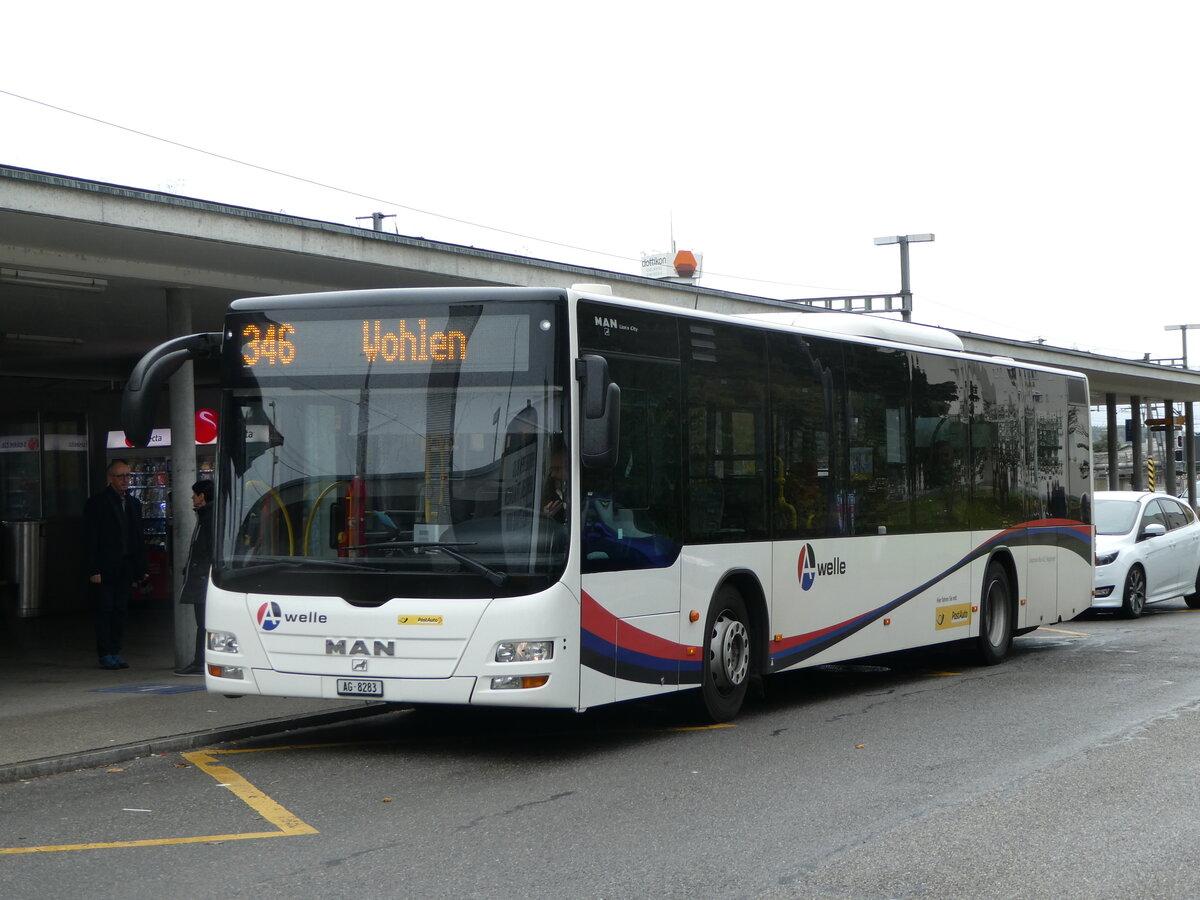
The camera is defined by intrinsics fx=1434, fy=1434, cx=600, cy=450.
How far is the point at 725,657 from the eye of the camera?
10.5 metres

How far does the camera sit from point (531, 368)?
883cm

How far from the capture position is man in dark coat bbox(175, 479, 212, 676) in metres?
12.8

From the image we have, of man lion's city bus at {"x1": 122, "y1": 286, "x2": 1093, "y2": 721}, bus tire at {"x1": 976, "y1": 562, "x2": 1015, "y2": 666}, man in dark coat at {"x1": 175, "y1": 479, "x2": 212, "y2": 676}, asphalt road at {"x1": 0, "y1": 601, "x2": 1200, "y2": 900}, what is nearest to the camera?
asphalt road at {"x1": 0, "y1": 601, "x2": 1200, "y2": 900}

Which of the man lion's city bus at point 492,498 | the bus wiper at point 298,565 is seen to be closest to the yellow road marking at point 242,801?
the man lion's city bus at point 492,498

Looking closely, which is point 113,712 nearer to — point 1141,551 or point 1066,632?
point 1066,632

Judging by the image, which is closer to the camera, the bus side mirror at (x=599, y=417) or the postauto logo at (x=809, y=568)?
the bus side mirror at (x=599, y=417)

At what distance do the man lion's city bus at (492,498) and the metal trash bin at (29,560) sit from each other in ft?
42.8

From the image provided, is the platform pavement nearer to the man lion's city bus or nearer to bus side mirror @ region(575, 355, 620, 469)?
the man lion's city bus

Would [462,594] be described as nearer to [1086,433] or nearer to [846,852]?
[846,852]

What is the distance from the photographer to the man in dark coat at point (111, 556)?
13.6 m

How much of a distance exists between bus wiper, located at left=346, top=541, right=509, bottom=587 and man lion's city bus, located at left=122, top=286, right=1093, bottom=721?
14mm

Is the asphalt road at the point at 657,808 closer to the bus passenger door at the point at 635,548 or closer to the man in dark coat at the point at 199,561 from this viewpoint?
the bus passenger door at the point at 635,548

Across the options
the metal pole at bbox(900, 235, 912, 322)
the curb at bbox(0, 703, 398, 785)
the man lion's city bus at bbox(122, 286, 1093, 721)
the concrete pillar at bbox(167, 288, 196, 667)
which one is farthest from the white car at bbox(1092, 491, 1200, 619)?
the metal pole at bbox(900, 235, 912, 322)

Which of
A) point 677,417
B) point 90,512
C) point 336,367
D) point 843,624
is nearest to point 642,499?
point 677,417
